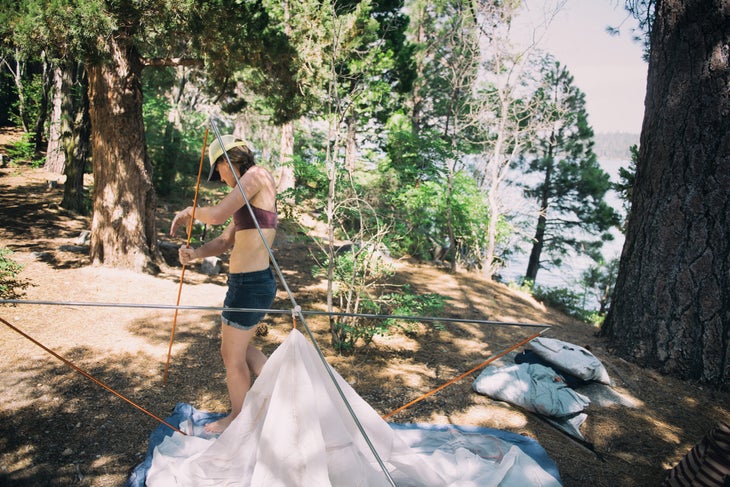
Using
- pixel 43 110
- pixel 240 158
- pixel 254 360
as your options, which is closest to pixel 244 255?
pixel 240 158

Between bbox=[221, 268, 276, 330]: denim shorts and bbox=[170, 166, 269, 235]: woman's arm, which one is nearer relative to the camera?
bbox=[170, 166, 269, 235]: woman's arm

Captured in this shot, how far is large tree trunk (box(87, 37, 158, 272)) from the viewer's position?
5.28 metres

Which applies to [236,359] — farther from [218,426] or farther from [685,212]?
[685,212]

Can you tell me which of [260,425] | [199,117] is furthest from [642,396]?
[199,117]

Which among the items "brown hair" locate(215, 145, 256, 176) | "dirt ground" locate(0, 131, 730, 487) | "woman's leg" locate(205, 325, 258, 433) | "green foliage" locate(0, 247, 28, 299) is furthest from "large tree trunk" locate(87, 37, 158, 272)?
"woman's leg" locate(205, 325, 258, 433)

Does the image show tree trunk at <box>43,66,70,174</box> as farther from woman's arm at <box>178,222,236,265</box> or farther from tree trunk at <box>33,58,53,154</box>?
woman's arm at <box>178,222,236,265</box>

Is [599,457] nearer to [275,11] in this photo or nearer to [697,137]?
[697,137]

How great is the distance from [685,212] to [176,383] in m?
4.68

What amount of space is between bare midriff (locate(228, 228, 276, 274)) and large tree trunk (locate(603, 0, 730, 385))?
369cm

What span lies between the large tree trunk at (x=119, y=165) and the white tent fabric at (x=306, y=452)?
413 centimetres

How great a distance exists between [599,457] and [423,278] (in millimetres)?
5581

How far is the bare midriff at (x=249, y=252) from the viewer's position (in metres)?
2.32

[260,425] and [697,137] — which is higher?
[697,137]

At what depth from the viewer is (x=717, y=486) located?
201 centimetres
